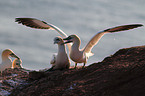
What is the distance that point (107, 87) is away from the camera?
810cm

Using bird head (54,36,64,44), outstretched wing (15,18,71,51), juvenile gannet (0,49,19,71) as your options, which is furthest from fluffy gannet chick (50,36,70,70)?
juvenile gannet (0,49,19,71)

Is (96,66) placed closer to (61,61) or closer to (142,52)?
(142,52)

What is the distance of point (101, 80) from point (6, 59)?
1126 centimetres

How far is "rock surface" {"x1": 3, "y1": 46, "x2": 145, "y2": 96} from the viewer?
792cm

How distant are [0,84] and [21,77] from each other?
1.05 m

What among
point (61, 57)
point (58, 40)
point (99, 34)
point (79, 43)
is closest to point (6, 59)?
point (58, 40)

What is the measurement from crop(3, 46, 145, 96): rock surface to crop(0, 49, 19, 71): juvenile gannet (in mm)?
7272

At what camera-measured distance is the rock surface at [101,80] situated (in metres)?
7.92

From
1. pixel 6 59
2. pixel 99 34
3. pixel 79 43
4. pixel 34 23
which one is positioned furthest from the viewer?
pixel 6 59

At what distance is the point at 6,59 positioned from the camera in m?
18.8

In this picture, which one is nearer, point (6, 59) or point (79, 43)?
point (79, 43)

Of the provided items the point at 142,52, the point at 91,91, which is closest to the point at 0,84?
the point at 91,91

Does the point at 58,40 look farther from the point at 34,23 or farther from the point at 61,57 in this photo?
the point at 34,23

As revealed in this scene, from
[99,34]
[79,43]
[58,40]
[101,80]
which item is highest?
[99,34]
